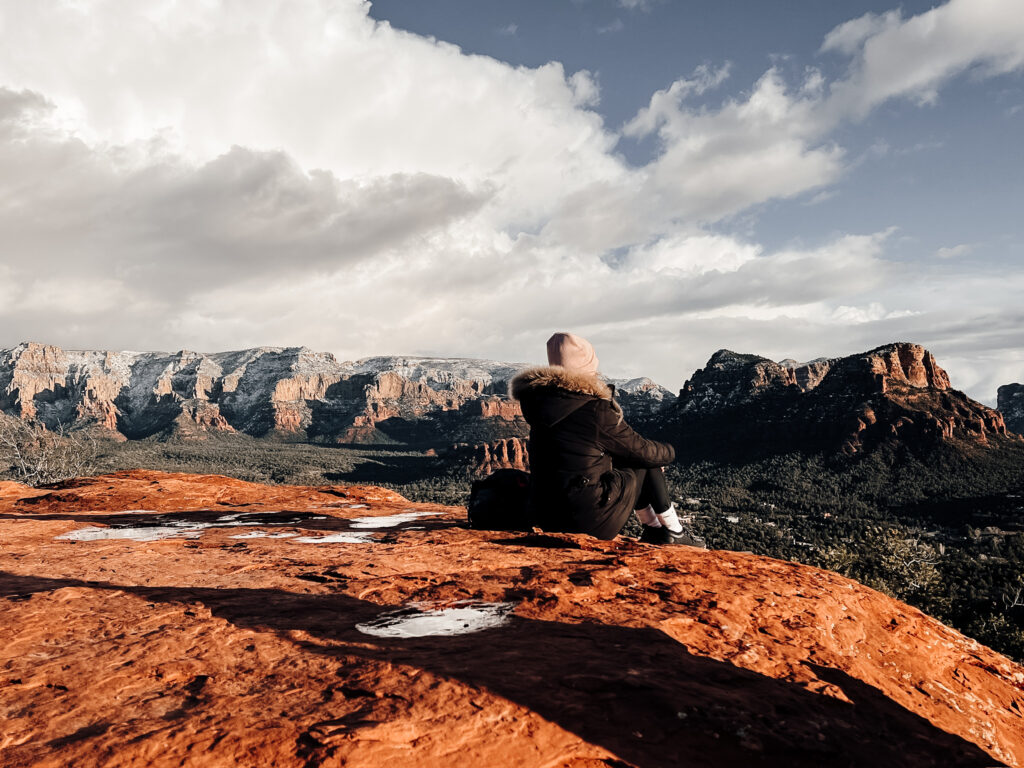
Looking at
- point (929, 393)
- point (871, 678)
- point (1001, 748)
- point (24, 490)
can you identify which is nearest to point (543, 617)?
point (871, 678)

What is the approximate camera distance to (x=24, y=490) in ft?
54.2

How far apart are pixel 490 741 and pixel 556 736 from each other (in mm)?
340

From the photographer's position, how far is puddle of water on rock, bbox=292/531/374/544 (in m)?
8.88

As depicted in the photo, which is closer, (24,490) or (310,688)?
(310,688)

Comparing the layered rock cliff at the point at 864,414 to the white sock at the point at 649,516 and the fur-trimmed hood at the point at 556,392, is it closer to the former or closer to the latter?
the white sock at the point at 649,516

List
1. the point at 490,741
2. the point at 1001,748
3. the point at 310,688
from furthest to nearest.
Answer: the point at 1001,748, the point at 310,688, the point at 490,741

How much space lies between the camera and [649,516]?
→ 26.1 ft

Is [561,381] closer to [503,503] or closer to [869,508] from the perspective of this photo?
[503,503]

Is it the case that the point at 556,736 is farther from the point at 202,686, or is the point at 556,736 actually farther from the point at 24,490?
the point at 24,490

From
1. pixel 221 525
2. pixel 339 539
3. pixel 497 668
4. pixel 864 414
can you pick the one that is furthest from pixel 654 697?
pixel 864 414

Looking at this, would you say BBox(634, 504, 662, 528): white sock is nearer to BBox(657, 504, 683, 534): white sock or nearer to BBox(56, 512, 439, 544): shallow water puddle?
BBox(657, 504, 683, 534): white sock

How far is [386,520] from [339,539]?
91.3 inches

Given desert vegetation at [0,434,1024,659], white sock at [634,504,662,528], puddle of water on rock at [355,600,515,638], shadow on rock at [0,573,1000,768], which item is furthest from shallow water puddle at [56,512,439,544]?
desert vegetation at [0,434,1024,659]

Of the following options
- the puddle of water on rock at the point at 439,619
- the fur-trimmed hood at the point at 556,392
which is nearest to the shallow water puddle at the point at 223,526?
the puddle of water on rock at the point at 439,619
